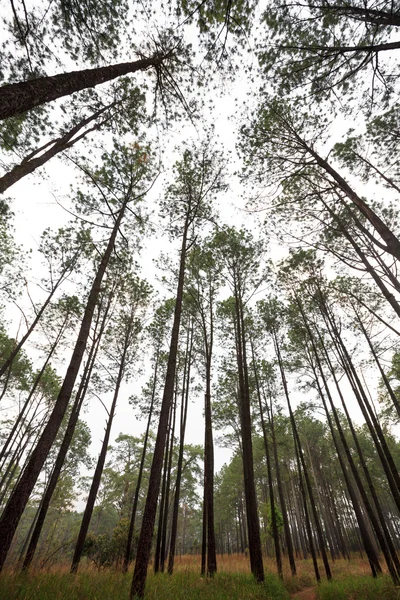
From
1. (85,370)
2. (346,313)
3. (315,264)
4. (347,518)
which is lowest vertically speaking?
(347,518)

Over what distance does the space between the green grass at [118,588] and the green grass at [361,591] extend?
182 cm

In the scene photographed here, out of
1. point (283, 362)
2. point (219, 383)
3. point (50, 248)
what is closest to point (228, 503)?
point (219, 383)

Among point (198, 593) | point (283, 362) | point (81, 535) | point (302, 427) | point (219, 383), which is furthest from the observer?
point (302, 427)

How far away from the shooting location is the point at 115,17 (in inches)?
234

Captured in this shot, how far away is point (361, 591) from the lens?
709cm

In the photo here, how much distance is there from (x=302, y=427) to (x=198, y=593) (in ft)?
71.6

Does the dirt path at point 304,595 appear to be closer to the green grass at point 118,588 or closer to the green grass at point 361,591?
the green grass at point 361,591

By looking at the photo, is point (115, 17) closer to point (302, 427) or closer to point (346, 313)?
point (346, 313)

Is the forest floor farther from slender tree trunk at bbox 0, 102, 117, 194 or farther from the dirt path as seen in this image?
slender tree trunk at bbox 0, 102, 117, 194

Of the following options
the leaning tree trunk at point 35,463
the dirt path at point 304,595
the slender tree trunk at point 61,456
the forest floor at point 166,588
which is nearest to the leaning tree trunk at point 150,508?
the forest floor at point 166,588

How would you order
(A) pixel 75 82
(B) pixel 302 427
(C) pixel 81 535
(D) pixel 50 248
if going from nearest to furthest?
(A) pixel 75 82 < (C) pixel 81 535 < (D) pixel 50 248 < (B) pixel 302 427

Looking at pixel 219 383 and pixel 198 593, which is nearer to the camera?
pixel 198 593

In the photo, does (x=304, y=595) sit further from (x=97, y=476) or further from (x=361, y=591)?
(x=97, y=476)

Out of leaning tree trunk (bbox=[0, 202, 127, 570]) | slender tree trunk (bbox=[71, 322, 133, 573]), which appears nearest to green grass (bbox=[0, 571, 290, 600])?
leaning tree trunk (bbox=[0, 202, 127, 570])
